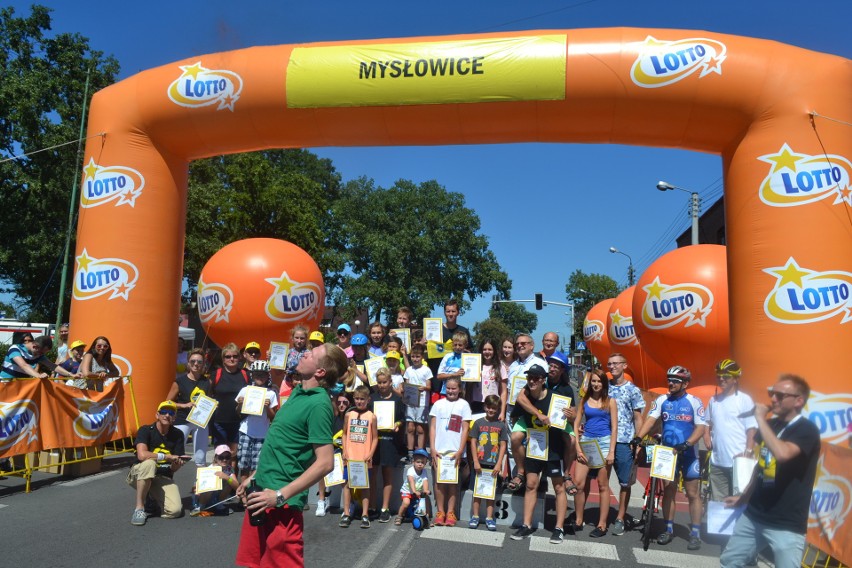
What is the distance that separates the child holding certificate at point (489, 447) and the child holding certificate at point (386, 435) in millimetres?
837

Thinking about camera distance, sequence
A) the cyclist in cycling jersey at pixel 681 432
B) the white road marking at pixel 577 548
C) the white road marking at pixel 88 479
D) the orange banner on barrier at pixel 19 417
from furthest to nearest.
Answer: the white road marking at pixel 88 479, the orange banner on barrier at pixel 19 417, the cyclist in cycling jersey at pixel 681 432, the white road marking at pixel 577 548

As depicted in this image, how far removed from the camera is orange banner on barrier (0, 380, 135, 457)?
25.9 ft

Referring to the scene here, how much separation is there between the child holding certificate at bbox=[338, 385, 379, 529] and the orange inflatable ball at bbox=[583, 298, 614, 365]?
48.3ft

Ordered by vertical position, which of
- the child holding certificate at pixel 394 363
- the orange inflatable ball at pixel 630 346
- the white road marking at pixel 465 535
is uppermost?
the orange inflatable ball at pixel 630 346

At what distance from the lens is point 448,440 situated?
723 cm

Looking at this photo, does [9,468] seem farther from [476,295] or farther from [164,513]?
[476,295]

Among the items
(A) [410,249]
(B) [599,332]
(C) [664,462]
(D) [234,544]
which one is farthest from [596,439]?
(A) [410,249]

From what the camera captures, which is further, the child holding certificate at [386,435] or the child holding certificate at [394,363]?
the child holding certificate at [394,363]

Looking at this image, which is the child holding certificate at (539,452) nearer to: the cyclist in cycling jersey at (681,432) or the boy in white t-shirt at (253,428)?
the cyclist in cycling jersey at (681,432)

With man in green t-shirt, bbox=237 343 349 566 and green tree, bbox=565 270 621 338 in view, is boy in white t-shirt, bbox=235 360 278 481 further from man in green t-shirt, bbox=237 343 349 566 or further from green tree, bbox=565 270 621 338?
green tree, bbox=565 270 621 338

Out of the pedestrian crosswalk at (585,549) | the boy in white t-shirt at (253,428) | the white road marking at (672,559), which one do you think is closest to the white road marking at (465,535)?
the pedestrian crosswalk at (585,549)

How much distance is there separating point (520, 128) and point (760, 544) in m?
6.33

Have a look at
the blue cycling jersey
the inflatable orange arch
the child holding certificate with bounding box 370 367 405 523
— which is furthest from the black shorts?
the inflatable orange arch

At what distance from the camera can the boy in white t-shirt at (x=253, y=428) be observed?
299 inches
